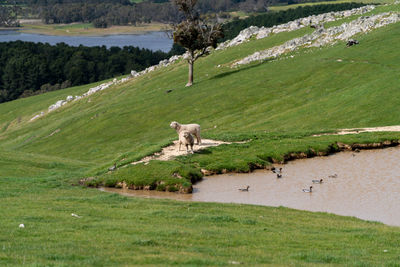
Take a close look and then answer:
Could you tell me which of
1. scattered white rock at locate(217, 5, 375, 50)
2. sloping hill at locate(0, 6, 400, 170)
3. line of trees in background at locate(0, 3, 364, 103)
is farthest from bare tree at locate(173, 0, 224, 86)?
line of trees in background at locate(0, 3, 364, 103)

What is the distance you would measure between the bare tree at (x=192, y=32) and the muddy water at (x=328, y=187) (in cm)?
4525

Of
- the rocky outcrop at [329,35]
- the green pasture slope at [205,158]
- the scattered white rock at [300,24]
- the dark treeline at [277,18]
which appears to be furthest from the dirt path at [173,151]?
the dark treeline at [277,18]

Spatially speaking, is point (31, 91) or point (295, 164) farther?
point (31, 91)

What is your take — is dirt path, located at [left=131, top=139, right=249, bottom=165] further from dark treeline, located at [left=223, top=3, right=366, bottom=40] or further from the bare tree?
dark treeline, located at [left=223, top=3, right=366, bottom=40]

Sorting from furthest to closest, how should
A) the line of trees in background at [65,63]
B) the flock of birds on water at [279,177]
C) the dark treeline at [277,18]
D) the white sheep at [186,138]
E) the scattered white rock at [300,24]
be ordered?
the dark treeline at [277,18], the line of trees in background at [65,63], the scattered white rock at [300,24], the white sheep at [186,138], the flock of birds on water at [279,177]

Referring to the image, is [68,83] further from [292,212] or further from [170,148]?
[292,212]

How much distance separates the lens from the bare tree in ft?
263

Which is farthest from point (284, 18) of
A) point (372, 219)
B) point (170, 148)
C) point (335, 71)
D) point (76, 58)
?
point (372, 219)

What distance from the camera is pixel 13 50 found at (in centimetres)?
18512

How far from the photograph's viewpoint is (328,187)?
31.7m

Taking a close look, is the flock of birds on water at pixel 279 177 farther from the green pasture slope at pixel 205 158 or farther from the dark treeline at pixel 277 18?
the dark treeline at pixel 277 18

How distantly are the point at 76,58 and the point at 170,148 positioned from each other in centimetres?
14213

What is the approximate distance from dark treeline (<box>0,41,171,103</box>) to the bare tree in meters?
92.9

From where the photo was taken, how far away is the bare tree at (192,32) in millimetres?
80125
